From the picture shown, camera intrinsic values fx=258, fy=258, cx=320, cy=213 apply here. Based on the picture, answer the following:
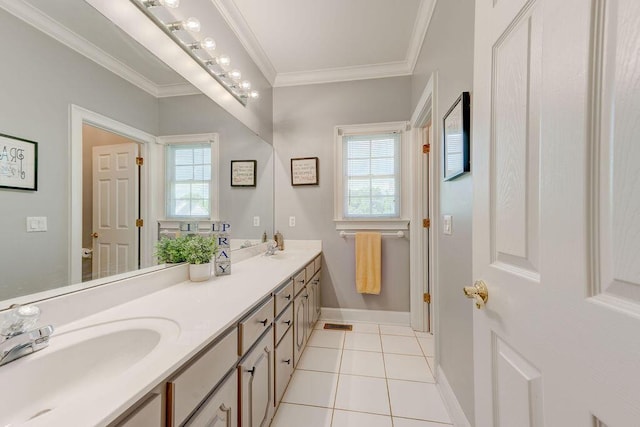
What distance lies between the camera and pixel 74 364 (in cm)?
78

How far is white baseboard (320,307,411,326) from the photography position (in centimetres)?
271

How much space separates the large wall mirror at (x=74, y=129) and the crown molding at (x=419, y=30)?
5.91 ft

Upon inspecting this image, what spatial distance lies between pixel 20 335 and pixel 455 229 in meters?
1.77

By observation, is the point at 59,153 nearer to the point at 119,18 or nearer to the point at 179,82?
the point at 119,18

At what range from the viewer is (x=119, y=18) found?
1.17 meters

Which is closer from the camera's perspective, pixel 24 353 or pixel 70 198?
pixel 24 353

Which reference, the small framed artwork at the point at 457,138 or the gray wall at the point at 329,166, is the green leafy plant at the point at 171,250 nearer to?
the gray wall at the point at 329,166

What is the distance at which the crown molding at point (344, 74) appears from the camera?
8.83ft

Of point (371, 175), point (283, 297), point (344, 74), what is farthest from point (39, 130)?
point (344, 74)

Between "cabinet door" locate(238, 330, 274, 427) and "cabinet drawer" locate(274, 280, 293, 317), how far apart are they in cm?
16

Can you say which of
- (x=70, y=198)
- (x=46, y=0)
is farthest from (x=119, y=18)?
(x=70, y=198)

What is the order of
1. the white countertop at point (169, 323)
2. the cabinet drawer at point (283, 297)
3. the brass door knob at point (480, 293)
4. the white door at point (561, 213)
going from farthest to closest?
the cabinet drawer at point (283, 297) < the brass door knob at point (480, 293) < the white countertop at point (169, 323) < the white door at point (561, 213)

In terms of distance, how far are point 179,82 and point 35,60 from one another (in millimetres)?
732

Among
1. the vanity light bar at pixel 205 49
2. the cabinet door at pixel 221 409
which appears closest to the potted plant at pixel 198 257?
the cabinet door at pixel 221 409
